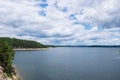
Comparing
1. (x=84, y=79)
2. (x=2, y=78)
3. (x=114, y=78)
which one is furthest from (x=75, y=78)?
(x=2, y=78)

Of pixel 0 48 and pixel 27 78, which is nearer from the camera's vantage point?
pixel 0 48

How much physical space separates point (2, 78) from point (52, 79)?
2674 cm

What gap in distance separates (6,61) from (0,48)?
4.99 meters

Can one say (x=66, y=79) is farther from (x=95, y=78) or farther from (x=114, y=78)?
(x=114, y=78)

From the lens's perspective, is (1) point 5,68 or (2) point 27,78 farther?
(2) point 27,78

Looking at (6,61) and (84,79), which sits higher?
(6,61)

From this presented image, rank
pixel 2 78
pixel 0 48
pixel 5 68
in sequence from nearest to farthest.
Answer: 1. pixel 2 78
2. pixel 5 68
3. pixel 0 48

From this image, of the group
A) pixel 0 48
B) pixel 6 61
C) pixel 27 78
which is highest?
pixel 0 48

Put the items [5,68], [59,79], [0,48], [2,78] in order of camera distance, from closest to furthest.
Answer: [2,78] < [5,68] < [0,48] < [59,79]

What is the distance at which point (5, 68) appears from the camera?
6062 centimetres

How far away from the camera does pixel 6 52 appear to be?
6519 centimetres

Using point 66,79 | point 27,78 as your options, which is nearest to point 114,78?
point 66,79

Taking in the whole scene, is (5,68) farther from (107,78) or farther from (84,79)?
(107,78)

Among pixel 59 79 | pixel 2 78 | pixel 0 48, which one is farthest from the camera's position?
pixel 59 79
